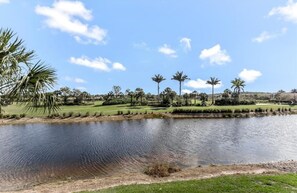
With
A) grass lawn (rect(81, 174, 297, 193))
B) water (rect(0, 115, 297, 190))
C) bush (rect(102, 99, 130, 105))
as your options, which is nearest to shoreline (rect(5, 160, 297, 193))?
water (rect(0, 115, 297, 190))

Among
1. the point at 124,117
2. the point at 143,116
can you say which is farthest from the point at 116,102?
the point at 124,117

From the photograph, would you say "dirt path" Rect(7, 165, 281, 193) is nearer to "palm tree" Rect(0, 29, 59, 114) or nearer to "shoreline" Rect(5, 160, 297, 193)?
"shoreline" Rect(5, 160, 297, 193)

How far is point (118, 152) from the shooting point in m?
24.2

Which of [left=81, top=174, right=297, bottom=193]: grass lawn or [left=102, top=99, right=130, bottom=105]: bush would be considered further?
[left=102, top=99, right=130, bottom=105]: bush

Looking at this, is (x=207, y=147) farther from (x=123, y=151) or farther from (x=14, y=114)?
(x=14, y=114)

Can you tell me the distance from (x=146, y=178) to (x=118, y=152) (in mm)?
9544

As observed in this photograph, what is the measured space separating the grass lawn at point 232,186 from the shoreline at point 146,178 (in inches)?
89.7

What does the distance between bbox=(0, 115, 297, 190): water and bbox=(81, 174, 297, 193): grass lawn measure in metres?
6.84

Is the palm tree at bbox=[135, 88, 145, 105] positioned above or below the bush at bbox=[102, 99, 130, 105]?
above

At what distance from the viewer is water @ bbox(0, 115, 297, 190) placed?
18.5 metres

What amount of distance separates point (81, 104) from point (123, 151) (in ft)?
199

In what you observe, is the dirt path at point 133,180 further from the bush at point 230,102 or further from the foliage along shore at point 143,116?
the bush at point 230,102

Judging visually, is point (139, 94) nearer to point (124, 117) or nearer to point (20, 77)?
point (124, 117)

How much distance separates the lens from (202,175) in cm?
1524
